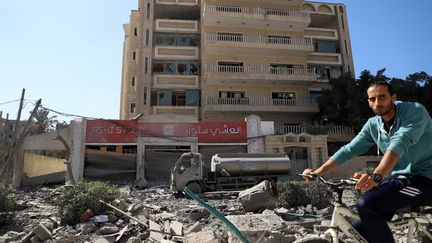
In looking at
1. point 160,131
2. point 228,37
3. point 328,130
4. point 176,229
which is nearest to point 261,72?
point 228,37

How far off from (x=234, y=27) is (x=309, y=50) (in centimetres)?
699

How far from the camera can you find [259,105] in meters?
25.7

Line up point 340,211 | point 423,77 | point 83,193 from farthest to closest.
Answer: point 423,77 → point 83,193 → point 340,211

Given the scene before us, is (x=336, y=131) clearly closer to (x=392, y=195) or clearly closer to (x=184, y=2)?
(x=184, y=2)

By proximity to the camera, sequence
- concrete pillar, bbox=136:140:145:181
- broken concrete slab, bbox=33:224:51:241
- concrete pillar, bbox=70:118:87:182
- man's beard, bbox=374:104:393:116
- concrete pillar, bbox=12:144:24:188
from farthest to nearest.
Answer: concrete pillar, bbox=12:144:24:188 → concrete pillar, bbox=136:140:145:181 → concrete pillar, bbox=70:118:87:182 → broken concrete slab, bbox=33:224:51:241 → man's beard, bbox=374:104:393:116

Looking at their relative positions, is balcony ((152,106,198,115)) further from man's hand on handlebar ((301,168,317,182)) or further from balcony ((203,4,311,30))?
man's hand on handlebar ((301,168,317,182))

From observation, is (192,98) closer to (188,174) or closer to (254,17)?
(254,17)

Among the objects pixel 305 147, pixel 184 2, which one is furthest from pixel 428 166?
pixel 184 2

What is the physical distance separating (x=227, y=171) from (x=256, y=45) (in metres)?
15.4

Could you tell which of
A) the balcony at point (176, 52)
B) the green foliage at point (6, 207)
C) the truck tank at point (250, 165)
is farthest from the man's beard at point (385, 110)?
the balcony at point (176, 52)

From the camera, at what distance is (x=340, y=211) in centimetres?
240

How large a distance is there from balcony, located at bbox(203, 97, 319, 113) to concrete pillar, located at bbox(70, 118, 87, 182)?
988cm

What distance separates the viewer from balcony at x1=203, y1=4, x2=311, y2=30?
2698 cm

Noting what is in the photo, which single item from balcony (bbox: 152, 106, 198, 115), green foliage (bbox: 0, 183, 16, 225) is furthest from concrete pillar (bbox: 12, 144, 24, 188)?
green foliage (bbox: 0, 183, 16, 225)
